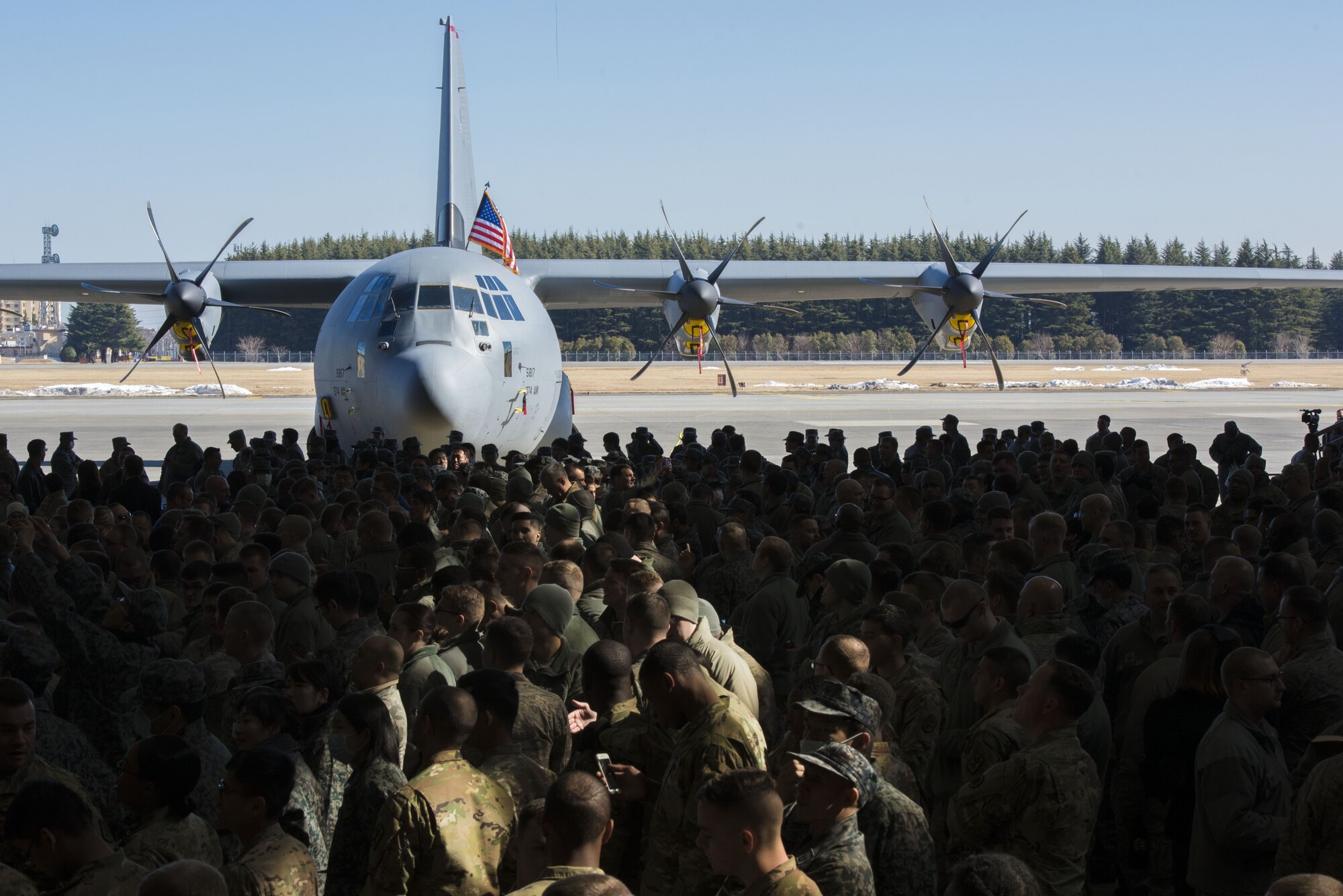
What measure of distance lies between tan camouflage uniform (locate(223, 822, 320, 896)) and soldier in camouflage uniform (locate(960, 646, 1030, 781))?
2.34 m

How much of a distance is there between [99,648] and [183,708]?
1301mm

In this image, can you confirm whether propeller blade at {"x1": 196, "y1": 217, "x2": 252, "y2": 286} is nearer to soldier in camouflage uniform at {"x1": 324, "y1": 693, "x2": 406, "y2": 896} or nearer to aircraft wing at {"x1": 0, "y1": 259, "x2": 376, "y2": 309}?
aircraft wing at {"x1": 0, "y1": 259, "x2": 376, "y2": 309}

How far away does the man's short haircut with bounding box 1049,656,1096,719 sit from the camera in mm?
4203

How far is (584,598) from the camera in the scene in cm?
676

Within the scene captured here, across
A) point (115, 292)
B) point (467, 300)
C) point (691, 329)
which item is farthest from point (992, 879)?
point (115, 292)

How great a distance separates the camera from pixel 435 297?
1622 centimetres

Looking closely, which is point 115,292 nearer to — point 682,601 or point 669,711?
point 682,601

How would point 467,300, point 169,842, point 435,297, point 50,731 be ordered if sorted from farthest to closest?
1. point 467,300
2. point 435,297
3. point 50,731
4. point 169,842

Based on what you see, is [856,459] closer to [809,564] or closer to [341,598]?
[809,564]

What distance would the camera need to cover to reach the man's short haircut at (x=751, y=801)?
300cm

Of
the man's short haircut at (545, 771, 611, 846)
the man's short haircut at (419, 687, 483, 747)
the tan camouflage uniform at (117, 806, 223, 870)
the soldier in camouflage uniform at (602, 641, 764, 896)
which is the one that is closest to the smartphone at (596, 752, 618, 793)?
the soldier in camouflage uniform at (602, 641, 764, 896)

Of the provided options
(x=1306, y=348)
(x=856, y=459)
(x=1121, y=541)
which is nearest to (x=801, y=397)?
(x=856, y=459)

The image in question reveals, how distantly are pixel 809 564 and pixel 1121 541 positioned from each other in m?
2.09

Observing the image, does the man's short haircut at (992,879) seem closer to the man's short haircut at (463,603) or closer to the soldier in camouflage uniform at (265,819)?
the soldier in camouflage uniform at (265,819)
